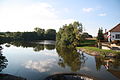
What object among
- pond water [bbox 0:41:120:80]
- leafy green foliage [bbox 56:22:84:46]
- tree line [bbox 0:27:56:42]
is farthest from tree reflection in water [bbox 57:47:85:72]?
tree line [bbox 0:27:56:42]

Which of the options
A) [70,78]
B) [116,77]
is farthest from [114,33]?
[70,78]

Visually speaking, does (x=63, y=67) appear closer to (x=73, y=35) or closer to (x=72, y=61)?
(x=72, y=61)

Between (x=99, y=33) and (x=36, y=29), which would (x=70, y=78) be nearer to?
(x=99, y=33)

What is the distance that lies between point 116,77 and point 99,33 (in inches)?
1502

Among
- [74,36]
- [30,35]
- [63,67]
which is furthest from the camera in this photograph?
[30,35]

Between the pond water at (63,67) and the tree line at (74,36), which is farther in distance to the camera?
the tree line at (74,36)

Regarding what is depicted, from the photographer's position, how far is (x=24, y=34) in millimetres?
131500

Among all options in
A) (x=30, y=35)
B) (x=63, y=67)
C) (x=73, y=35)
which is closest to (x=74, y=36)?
(x=73, y=35)

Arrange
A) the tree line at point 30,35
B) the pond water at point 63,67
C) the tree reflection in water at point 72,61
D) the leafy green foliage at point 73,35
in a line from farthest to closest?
1. the tree line at point 30,35
2. the leafy green foliage at point 73,35
3. the tree reflection in water at point 72,61
4. the pond water at point 63,67

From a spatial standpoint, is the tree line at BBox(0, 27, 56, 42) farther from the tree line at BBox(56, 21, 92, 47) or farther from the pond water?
the pond water

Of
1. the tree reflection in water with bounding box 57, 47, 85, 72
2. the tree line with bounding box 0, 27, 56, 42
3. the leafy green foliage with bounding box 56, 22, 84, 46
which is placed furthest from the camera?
the tree line with bounding box 0, 27, 56, 42

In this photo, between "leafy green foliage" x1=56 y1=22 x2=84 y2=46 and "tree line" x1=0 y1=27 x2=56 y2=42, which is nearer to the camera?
"leafy green foliage" x1=56 y1=22 x2=84 y2=46

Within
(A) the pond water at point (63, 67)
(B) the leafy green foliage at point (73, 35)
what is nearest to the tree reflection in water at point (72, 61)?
(A) the pond water at point (63, 67)

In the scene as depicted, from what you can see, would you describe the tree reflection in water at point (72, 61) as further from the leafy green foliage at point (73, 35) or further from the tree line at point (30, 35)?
the tree line at point (30, 35)
